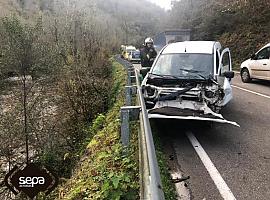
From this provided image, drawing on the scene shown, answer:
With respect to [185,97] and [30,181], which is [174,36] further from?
[30,181]

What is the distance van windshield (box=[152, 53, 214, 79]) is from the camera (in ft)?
27.9

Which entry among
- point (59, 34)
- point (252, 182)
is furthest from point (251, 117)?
point (59, 34)

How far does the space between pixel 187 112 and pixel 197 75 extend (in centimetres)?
126

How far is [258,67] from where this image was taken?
16078 millimetres

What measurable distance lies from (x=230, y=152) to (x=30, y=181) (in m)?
3.91

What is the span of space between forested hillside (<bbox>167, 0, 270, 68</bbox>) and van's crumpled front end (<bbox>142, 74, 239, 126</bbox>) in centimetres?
2023

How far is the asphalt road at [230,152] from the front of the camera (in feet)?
16.9

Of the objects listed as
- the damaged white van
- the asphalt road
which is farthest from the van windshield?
the asphalt road

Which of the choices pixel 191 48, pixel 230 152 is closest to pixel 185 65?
pixel 191 48

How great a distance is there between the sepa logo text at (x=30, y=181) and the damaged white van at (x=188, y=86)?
3.57 meters

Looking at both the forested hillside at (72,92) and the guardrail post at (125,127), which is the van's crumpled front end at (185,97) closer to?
the forested hillside at (72,92)

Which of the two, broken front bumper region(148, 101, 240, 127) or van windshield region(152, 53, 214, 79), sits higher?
van windshield region(152, 53, 214, 79)

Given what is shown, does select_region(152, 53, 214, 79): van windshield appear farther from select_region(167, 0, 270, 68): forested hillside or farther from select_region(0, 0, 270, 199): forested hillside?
select_region(167, 0, 270, 68): forested hillside

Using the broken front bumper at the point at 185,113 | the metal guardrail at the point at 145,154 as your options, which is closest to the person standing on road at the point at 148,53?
the broken front bumper at the point at 185,113
